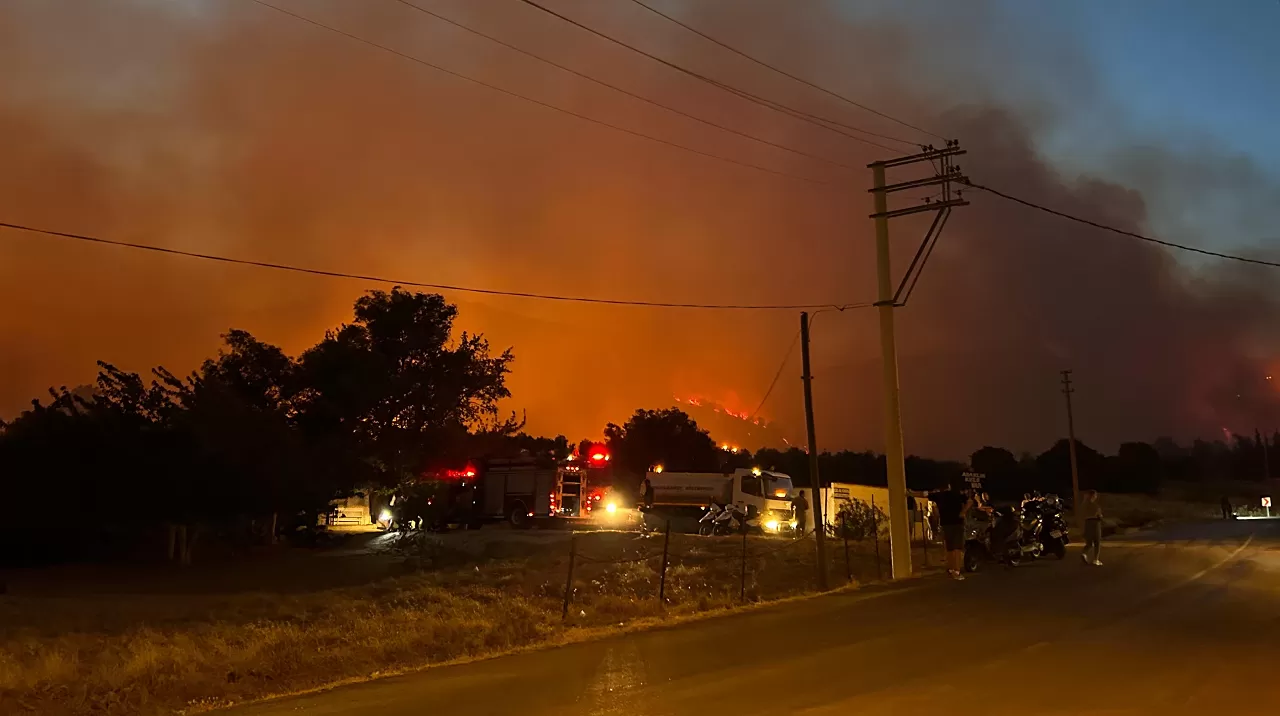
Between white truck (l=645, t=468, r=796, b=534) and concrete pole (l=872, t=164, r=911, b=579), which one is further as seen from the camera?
white truck (l=645, t=468, r=796, b=534)

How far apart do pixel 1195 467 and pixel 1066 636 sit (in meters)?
142

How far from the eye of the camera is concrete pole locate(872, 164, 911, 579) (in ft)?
67.2

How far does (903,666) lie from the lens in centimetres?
970

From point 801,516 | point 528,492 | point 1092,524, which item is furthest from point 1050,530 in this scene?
point 528,492

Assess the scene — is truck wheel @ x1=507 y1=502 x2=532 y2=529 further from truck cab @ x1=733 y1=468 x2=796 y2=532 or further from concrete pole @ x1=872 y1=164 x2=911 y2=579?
concrete pole @ x1=872 y1=164 x2=911 y2=579

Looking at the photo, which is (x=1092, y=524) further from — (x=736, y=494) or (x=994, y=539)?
(x=736, y=494)

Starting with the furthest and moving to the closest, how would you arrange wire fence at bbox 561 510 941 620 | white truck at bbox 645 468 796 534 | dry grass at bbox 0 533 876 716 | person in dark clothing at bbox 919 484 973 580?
white truck at bbox 645 468 796 534
person in dark clothing at bbox 919 484 973 580
wire fence at bbox 561 510 941 620
dry grass at bbox 0 533 876 716

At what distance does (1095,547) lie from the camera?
2173 centimetres

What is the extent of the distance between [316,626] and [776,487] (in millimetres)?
26710

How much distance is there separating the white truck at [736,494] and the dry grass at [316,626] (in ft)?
42.8

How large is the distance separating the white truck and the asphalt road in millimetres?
21005

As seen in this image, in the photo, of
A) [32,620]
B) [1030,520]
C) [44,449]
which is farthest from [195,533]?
[1030,520]

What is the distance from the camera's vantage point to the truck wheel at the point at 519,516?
38188 millimetres

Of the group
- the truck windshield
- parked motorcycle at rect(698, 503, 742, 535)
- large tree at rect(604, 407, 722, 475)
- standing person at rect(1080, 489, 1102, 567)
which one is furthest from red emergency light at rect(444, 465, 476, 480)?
large tree at rect(604, 407, 722, 475)
